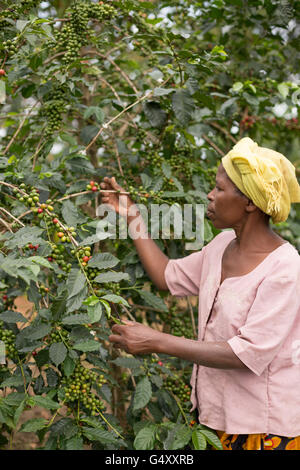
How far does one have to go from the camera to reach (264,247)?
1.80 m

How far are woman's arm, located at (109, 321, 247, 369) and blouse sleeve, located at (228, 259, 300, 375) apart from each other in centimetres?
6

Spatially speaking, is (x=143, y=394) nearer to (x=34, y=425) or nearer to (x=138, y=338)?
(x=138, y=338)

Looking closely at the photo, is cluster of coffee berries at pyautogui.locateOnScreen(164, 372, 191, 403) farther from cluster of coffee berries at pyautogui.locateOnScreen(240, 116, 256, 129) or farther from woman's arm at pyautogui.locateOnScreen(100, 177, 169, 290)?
cluster of coffee berries at pyautogui.locateOnScreen(240, 116, 256, 129)

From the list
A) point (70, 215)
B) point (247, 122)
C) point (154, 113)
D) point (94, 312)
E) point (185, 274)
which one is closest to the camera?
point (94, 312)

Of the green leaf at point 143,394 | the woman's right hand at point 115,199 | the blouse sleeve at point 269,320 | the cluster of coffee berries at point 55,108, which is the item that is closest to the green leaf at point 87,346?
the green leaf at point 143,394

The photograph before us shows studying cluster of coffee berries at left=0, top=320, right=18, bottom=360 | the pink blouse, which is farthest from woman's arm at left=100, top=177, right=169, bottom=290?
cluster of coffee berries at left=0, top=320, right=18, bottom=360

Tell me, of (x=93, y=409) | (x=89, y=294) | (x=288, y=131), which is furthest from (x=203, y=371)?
(x=288, y=131)

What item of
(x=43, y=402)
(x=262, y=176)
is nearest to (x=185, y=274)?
(x=262, y=176)

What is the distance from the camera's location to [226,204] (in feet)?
5.88

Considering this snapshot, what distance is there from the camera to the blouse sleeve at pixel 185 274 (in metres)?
2.09

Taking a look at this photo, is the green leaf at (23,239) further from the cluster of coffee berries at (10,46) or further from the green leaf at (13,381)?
the cluster of coffee berries at (10,46)

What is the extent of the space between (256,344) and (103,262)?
596 millimetres

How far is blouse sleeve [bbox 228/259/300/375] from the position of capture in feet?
5.25
